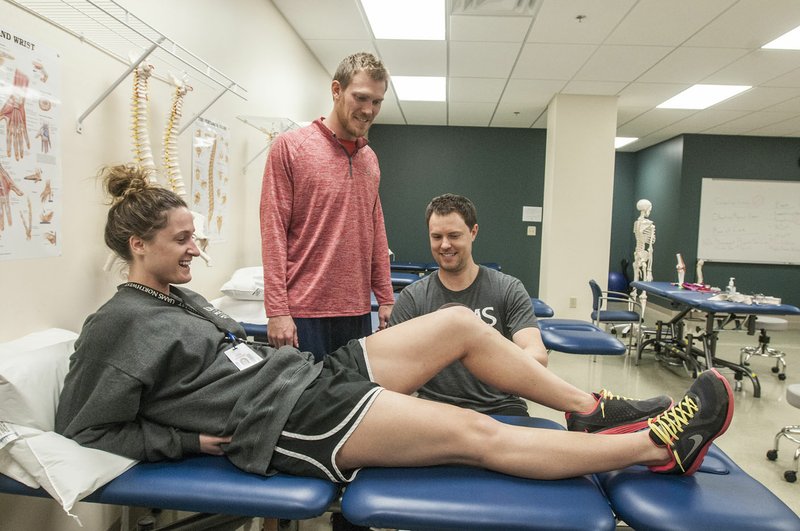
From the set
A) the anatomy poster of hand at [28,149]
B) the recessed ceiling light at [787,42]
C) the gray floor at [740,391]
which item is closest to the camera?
the anatomy poster of hand at [28,149]

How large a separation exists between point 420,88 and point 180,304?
4359mm

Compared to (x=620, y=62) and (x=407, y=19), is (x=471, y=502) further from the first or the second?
(x=620, y=62)

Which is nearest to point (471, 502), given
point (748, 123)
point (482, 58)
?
point (482, 58)

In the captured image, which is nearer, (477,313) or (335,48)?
(477,313)

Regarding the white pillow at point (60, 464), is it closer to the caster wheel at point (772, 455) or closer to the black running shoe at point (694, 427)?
the black running shoe at point (694, 427)

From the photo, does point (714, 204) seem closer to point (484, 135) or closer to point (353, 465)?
point (484, 135)

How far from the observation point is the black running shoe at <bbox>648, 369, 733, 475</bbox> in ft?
3.50

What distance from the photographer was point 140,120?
5.27 feet

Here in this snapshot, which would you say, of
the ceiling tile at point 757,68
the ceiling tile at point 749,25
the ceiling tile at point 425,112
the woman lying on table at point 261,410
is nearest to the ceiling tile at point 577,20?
the ceiling tile at point 749,25

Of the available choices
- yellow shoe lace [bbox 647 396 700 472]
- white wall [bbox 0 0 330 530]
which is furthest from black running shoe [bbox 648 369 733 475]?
white wall [bbox 0 0 330 530]

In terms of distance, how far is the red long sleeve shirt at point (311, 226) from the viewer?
5.20ft

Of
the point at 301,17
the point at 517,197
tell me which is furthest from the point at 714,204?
the point at 301,17

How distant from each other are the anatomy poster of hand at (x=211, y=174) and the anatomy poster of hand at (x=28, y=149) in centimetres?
80

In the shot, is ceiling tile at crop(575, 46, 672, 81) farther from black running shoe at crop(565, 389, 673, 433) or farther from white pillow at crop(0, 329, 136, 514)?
white pillow at crop(0, 329, 136, 514)
